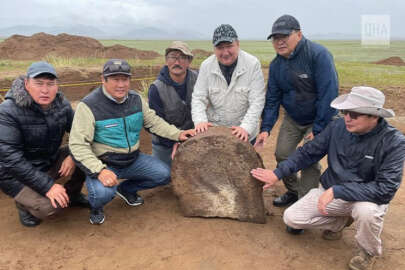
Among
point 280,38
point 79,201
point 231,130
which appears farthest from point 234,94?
point 79,201

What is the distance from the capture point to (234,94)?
334 cm

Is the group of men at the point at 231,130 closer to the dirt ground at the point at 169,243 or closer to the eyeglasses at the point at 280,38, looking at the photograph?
the eyeglasses at the point at 280,38

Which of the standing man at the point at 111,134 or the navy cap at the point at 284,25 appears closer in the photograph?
the navy cap at the point at 284,25

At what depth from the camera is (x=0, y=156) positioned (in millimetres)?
2898

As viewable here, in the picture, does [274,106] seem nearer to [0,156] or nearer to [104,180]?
[104,180]

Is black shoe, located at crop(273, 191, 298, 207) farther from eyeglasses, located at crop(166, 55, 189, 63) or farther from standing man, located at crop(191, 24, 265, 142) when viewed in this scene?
eyeglasses, located at crop(166, 55, 189, 63)

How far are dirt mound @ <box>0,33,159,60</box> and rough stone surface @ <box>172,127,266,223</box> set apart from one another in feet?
60.5

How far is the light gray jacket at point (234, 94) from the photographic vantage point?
3.29 metres

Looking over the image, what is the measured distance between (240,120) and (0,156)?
2217 mm

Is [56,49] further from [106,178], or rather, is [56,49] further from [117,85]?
[106,178]

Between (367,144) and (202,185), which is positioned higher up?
(367,144)

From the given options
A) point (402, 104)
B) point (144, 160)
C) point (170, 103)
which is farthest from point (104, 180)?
point (402, 104)

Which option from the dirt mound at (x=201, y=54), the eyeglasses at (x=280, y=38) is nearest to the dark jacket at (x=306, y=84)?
the eyeglasses at (x=280, y=38)

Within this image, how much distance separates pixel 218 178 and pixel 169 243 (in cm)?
77
